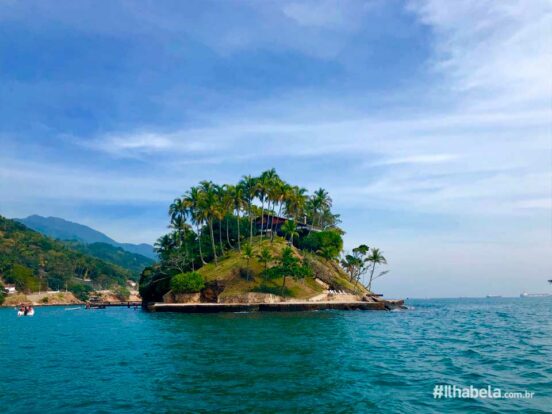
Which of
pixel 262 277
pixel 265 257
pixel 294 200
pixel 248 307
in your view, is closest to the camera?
pixel 248 307

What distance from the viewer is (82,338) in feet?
141

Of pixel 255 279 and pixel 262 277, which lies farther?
pixel 262 277

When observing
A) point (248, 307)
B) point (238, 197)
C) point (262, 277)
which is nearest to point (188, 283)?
point (248, 307)

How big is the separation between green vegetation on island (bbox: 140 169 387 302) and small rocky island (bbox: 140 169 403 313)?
0.21 meters

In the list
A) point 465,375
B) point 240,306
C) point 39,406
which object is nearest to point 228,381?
point 39,406

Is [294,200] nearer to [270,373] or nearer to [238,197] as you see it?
[238,197]

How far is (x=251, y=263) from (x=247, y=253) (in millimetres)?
5032

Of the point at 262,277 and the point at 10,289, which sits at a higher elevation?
the point at 262,277

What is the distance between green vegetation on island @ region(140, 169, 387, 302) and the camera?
87.4 m

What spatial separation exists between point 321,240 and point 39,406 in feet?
316

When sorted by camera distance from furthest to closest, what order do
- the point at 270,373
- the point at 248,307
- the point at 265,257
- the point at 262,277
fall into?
the point at 262,277 → the point at 265,257 → the point at 248,307 → the point at 270,373

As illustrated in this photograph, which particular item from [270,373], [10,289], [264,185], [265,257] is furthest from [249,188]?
[10,289]

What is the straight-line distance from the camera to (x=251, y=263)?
94.3m

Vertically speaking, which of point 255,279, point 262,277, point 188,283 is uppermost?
point 262,277
